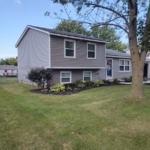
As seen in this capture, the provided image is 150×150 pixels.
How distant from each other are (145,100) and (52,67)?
708cm

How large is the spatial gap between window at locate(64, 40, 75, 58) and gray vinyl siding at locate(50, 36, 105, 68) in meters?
0.31

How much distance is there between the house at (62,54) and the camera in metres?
11.4

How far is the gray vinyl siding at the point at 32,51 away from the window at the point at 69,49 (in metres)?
1.62

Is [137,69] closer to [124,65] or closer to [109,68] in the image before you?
[109,68]

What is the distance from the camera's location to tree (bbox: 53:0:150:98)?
6348 mm

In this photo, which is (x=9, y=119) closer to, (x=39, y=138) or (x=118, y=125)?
(x=39, y=138)

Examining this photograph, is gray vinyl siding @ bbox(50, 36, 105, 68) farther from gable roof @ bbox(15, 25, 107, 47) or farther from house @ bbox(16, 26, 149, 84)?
gable roof @ bbox(15, 25, 107, 47)

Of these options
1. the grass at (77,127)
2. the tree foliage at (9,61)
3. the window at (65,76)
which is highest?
the tree foliage at (9,61)

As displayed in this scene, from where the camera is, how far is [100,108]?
561 cm

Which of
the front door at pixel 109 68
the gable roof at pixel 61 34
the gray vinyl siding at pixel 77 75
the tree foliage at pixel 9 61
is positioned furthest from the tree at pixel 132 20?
the tree foliage at pixel 9 61

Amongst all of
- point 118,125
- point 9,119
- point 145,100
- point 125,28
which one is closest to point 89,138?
point 118,125

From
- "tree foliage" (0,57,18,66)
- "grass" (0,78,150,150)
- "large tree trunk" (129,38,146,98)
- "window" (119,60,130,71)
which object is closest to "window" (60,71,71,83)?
"grass" (0,78,150,150)

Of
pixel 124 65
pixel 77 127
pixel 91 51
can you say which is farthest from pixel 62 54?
pixel 124 65

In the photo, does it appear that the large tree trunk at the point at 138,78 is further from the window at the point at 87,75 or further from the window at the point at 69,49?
the window at the point at 87,75
